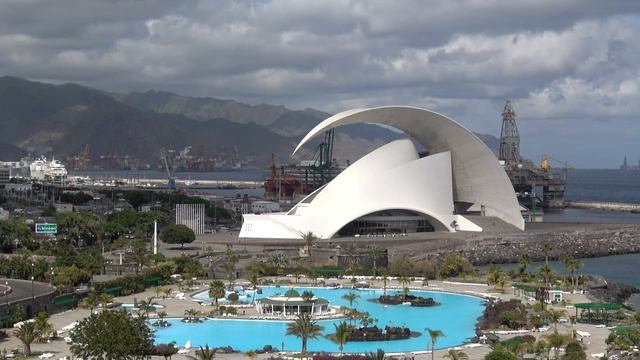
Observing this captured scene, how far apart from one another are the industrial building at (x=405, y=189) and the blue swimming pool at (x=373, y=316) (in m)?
18.6

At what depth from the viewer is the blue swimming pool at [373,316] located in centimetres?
3019

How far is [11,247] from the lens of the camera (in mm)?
53312

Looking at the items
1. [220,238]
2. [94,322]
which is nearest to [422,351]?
[94,322]

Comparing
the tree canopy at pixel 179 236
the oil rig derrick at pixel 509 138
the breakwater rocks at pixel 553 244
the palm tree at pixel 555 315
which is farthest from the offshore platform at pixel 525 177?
the palm tree at pixel 555 315

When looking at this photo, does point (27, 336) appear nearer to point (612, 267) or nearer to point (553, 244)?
point (612, 267)

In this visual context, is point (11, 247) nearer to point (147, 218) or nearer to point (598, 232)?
point (147, 218)

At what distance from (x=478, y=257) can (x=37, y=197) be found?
71.4 meters

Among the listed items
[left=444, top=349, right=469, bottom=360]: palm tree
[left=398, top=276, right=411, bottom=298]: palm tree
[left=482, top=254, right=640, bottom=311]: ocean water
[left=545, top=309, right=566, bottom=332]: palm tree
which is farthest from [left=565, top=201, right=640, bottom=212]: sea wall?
[left=444, top=349, right=469, bottom=360]: palm tree

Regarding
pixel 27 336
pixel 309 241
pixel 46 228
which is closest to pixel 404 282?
pixel 309 241

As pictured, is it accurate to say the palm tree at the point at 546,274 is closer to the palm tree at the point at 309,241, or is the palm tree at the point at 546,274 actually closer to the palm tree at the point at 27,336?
the palm tree at the point at 309,241

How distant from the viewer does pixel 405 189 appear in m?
61.5

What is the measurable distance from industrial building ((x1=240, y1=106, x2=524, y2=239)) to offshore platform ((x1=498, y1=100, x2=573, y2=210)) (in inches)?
1817

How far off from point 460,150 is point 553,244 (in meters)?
8.91

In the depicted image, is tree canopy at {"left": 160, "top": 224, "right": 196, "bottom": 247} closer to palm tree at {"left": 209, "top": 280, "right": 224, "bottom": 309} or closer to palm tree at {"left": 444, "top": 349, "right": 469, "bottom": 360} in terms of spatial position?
palm tree at {"left": 209, "top": 280, "right": 224, "bottom": 309}
